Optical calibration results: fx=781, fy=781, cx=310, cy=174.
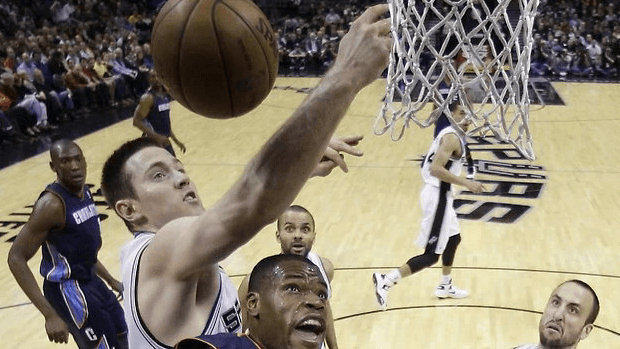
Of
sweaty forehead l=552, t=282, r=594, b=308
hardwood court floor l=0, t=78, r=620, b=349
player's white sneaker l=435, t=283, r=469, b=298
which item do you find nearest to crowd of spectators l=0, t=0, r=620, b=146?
hardwood court floor l=0, t=78, r=620, b=349

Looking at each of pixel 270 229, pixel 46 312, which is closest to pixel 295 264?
pixel 46 312

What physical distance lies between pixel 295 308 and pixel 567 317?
1772 millimetres

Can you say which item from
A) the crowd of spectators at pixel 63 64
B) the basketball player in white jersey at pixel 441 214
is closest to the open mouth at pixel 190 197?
the basketball player in white jersey at pixel 441 214

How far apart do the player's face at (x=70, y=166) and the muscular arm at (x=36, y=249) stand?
167mm

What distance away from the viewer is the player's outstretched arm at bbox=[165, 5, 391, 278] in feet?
4.80

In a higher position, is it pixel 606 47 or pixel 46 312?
pixel 46 312

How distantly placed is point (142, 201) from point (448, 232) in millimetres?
3788

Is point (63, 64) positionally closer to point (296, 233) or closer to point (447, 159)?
point (447, 159)

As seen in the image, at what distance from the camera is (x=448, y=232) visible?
18.5 feet

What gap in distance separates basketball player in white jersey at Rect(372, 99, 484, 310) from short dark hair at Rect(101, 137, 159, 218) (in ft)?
11.1

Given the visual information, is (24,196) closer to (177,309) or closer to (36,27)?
(177,309)

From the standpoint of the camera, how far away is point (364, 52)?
1543mm

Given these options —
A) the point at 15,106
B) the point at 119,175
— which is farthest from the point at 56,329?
the point at 15,106

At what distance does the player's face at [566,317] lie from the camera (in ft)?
10.6
